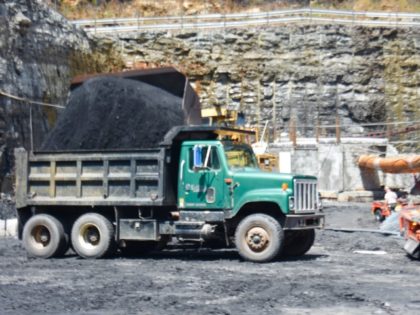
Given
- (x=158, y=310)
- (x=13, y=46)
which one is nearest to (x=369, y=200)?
(x=13, y=46)

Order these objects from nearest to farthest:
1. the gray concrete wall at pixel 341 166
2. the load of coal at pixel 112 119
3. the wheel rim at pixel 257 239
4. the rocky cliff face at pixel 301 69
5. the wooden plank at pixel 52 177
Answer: the wheel rim at pixel 257 239 < the wooden plank at pixel 52 177 < the load of coal at pixel 112 119 < the gray concrete wall at pixel 341 166 < the rocky cliff face at pixel 301 69

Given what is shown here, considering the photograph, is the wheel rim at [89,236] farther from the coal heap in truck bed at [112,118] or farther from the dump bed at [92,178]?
the coal heap in truck bed at [112,118]

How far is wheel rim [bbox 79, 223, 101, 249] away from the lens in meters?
14.4

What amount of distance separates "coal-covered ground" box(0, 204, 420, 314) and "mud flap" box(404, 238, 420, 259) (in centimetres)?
23

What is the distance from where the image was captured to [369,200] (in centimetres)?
2864

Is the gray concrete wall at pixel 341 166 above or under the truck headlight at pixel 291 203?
above

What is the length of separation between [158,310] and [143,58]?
3000 cm

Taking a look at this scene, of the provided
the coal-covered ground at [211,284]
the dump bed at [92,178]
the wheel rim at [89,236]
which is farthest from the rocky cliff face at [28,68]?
the wheel rim at [89,236]

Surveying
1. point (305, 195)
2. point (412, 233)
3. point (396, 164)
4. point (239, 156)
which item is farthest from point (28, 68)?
point (412, 233)

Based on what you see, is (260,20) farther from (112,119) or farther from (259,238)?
(259,238)

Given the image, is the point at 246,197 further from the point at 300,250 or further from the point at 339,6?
the point at 339,6

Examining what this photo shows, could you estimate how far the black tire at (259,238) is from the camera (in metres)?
13.2

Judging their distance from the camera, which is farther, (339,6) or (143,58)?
(339,6)

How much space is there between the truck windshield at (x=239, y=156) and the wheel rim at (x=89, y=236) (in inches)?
111
